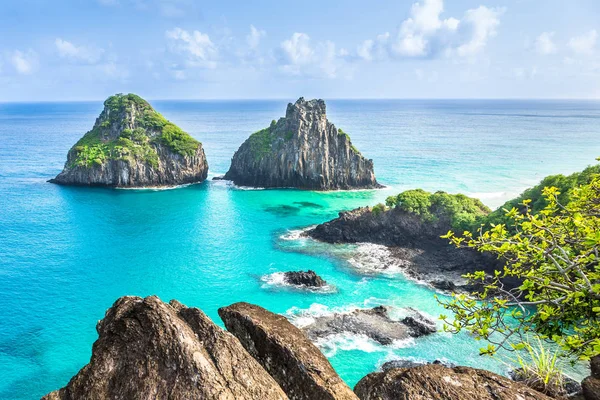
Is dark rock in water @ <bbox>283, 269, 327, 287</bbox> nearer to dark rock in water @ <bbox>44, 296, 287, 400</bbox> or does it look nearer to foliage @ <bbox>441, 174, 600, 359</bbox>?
foliage @ <bbox>441, 174, 600, 359</bbox>

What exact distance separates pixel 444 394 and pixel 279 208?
3307 inches

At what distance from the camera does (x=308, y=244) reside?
70062 mm

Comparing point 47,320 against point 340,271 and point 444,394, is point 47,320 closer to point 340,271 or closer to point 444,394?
point 340,271

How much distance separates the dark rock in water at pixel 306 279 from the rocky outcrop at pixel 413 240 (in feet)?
44.5

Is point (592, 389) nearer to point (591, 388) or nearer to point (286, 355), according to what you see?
point (591, 388)

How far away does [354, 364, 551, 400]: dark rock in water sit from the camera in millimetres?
10039

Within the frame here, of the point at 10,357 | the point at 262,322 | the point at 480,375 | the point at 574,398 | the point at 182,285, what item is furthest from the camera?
the point at 182,285

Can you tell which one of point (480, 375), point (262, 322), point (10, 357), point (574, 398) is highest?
point (262, 322)

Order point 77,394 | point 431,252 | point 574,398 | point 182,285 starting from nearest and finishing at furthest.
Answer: point 77,394 < point 574,398 < point 182,285 < point 431,252

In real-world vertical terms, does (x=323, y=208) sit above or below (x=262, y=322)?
below

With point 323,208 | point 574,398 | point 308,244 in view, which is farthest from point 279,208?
point 574,398

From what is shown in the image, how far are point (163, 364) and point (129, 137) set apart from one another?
120m

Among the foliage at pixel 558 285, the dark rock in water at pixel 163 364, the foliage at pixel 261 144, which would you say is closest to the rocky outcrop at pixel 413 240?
the foliage at pixel 558 285

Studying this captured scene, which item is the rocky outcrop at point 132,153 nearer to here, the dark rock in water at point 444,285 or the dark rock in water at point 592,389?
the dark rock in water at point 444,285
